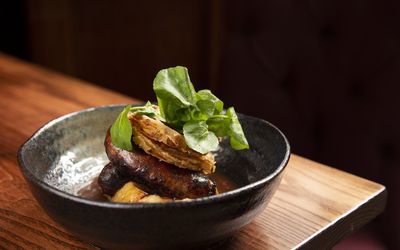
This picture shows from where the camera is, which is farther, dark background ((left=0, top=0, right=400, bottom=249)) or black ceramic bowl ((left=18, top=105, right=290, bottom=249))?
dark background ((left=0, top=0, right=400, bottom=249))

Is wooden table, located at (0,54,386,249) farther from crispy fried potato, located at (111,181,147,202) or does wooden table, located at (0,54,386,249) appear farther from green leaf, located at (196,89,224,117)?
green leaf, located at (196,89,224,117)

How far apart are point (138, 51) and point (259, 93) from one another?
1.44 meters

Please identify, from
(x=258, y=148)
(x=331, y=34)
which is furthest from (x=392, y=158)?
(x=258, y=148)

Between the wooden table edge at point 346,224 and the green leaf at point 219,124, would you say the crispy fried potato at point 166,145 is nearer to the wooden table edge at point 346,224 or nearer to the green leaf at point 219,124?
the green leaf at point 219,124

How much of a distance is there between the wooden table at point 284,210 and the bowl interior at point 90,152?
64mm

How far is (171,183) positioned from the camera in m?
0.85

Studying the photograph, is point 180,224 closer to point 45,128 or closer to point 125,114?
point 125,114

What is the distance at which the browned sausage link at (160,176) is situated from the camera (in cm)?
84

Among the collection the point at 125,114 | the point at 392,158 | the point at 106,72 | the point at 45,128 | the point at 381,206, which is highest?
the point at 125,114

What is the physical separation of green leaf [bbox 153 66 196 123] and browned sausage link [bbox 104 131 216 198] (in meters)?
0.07

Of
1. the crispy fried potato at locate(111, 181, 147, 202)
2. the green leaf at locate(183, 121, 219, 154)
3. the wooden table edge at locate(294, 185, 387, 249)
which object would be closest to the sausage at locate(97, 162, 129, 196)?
the crispy fried potato at locate(111, 181, 147, 202)

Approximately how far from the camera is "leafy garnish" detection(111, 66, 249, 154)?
2.72 feet

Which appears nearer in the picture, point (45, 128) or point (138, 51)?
point (45, 128)

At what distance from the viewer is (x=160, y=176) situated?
85 cm
